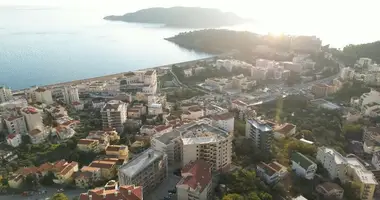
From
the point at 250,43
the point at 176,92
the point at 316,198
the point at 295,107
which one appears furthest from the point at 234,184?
the point at 250,43

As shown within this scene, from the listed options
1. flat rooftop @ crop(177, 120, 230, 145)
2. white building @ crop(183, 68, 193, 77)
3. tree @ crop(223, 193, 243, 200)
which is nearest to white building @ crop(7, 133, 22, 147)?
flat rooftop @ crop(177, 120, 230, 145)

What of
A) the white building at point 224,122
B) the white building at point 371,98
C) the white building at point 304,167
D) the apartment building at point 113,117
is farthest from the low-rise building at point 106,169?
the white building at point 371,98

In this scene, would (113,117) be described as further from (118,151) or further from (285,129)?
(285,129)

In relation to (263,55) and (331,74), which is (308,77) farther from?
(263,55)

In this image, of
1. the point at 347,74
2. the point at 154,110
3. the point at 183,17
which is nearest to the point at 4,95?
the point at 154,110

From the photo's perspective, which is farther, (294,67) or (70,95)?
(294,67)

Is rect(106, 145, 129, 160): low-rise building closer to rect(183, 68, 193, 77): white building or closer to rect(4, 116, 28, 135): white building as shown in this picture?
rect(4, 116, 28, 135): white building

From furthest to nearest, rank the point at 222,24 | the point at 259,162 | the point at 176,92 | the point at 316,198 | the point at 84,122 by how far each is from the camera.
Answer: the point at 222,24
the point at 176,92
the point at 84,122
the point at 259,162
the point at 316,198
